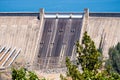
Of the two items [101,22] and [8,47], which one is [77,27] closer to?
[101,22]

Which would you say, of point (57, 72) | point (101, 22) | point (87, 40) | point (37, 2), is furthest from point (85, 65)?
point (37, 2)

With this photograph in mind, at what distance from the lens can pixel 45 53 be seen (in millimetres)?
43719

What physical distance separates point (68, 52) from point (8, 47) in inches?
312

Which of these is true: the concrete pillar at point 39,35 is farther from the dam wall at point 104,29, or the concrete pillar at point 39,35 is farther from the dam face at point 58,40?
the dam wall at point 104,29

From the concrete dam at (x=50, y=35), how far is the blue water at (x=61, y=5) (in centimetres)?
2266

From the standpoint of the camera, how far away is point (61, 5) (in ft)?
250

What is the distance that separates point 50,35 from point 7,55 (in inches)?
215

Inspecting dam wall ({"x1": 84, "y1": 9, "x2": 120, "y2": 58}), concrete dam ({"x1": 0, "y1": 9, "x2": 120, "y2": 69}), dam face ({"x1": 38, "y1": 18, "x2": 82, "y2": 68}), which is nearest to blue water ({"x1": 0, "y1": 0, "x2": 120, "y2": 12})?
concrete dam ({"x1": 0, "y1": 9, "x2": 120, "y2": 69})

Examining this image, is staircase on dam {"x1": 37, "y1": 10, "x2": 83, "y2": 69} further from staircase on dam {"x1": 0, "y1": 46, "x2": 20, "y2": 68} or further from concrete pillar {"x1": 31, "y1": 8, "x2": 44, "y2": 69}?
staircase on dam {"x1": 0, "y1": 46, "x2": 20, "y2": 68}

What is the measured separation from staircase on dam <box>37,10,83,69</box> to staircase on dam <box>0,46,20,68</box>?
305 centimetres

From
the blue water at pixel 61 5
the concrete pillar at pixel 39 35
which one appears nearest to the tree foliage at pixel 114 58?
the concrete pillar at pixel 39 35

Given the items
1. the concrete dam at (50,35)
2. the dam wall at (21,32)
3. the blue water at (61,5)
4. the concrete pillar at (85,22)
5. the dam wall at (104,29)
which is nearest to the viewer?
the dam wall at (104,29)

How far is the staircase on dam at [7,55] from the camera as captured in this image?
142 ft

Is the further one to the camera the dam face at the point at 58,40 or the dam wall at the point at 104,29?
the dam face at the point at 58,40
